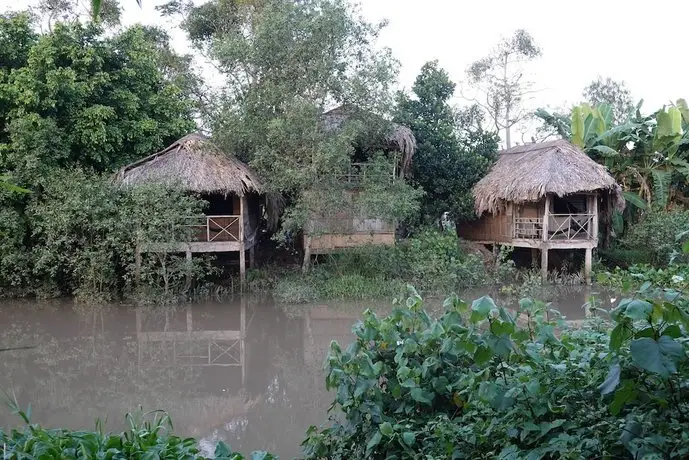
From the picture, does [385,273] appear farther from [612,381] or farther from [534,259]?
[612,381]

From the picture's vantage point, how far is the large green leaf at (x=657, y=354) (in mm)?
1653

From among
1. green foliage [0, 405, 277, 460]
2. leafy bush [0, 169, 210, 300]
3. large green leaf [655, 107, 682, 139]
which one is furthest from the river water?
large green leaf [655, 107, 682, 139]

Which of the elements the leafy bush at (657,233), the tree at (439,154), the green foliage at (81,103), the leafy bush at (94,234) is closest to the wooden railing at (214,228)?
the leafy bush at (94,234)

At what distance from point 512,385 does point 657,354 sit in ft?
2.56

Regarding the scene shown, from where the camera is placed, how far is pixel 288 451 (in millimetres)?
4875

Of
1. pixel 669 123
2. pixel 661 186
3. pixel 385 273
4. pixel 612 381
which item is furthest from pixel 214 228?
pixel 612 381

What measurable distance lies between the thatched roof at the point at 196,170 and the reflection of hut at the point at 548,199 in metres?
5.95

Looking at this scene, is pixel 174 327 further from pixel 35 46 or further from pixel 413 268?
pixel 35 46

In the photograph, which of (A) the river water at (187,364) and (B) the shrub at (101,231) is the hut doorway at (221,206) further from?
(A) the river water at (187,364)

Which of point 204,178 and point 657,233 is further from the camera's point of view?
point 657,233

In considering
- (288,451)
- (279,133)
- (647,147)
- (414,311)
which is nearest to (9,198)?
(279,133)

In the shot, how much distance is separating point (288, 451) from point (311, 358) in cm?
348

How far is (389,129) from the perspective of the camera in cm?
1314

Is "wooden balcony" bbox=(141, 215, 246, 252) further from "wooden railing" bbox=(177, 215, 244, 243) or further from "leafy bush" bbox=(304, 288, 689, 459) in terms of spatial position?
"leafy bush" bbox=(304, 288, 689, 459)
